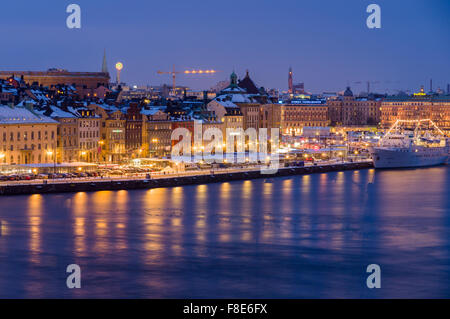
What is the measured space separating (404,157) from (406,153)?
262mm

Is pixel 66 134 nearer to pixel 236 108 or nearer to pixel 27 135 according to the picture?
pixel 27 135

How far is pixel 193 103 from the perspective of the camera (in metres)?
41.1

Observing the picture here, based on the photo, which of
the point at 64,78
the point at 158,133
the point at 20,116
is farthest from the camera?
the point at 64,78

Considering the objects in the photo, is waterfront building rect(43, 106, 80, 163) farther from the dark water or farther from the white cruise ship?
the white cruise ship

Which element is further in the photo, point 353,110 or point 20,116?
point 353,110

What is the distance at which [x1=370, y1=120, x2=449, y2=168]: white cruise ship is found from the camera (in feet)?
123

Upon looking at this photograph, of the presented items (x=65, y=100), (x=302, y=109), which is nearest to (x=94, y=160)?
(x=65, y=100)

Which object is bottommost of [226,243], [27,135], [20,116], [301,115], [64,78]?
[226,243]

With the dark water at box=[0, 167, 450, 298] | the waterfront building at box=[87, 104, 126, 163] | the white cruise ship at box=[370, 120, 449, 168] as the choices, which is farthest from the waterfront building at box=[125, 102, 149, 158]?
the white cruise ship at box=[370, 120, 449, 168]

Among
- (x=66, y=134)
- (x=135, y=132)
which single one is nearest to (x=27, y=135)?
(x=66, y=134)

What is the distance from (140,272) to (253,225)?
5.01 meters

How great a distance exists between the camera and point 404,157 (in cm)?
3859

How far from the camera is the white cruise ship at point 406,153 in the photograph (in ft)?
123

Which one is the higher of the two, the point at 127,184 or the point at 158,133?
the point at 158,133
